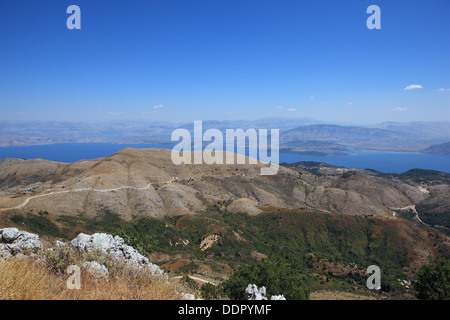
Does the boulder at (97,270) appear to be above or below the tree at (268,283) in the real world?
above

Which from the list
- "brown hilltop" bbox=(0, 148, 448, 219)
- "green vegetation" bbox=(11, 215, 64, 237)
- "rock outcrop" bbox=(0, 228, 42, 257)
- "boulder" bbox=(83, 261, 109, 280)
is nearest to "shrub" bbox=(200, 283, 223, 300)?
"boulder" bbox=(83, 261, 109, 280)

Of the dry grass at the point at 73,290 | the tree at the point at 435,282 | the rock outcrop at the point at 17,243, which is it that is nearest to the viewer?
the dry grass at the point at 73,290

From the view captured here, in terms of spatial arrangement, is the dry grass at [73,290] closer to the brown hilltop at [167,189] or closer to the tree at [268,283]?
the tree at [268,283]

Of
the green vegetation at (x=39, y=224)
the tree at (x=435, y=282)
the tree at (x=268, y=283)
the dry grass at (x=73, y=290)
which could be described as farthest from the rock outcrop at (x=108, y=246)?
the green vegetation at (x=39, y=224)

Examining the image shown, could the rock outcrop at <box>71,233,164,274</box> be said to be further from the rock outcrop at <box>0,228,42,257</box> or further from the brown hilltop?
the brown hilltop

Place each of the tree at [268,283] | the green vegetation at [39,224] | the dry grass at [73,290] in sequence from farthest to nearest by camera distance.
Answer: the green vegetation at [39,224] < the tree at [268,283] < the dry grass at [73,290]

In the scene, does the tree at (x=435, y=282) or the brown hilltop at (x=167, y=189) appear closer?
the tree at (x=435, y=282)
